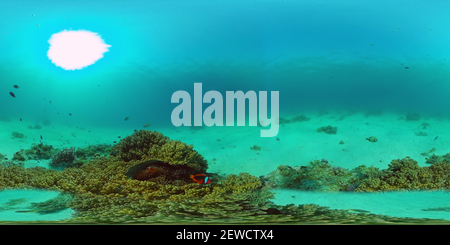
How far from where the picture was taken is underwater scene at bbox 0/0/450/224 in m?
4.67

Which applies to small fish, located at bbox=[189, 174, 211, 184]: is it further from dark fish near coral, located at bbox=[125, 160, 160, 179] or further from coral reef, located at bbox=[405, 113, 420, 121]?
coral reef, located at bbox=[405, 113, 420, 121]

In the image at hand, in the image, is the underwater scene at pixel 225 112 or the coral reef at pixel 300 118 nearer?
the underwater scene at pixel 225 112

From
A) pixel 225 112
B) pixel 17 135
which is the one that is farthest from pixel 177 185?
pixel 17 135

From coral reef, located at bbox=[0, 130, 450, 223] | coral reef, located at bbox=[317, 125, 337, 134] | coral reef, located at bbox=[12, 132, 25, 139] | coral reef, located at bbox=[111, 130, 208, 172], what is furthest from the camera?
coral reef, located at bbox=[317, 125, 337, 134]

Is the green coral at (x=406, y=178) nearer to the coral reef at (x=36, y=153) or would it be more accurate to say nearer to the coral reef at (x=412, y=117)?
the coral reef at (x=412, y=117)

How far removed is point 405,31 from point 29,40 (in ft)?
48.0

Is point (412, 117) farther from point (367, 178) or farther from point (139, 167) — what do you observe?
point (139, 167)

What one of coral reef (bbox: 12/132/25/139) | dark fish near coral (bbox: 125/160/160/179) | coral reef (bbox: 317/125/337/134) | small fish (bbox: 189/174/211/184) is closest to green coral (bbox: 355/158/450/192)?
small fish (bbox: 189/174/211/184)

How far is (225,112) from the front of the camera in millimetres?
8023

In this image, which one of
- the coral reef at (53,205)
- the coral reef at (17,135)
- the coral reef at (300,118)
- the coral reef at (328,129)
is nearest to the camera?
the coral reef at (53,205)

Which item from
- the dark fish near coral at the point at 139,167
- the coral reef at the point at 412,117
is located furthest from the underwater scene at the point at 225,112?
the coral reef at the point at 412,117

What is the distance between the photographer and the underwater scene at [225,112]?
4.67 metres

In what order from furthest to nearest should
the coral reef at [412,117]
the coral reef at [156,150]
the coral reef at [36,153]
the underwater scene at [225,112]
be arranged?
the coral reef at [412,117] < the coral reef at [36,153] < the coral reef at [156,150] < the underwater scene at [225,112]
